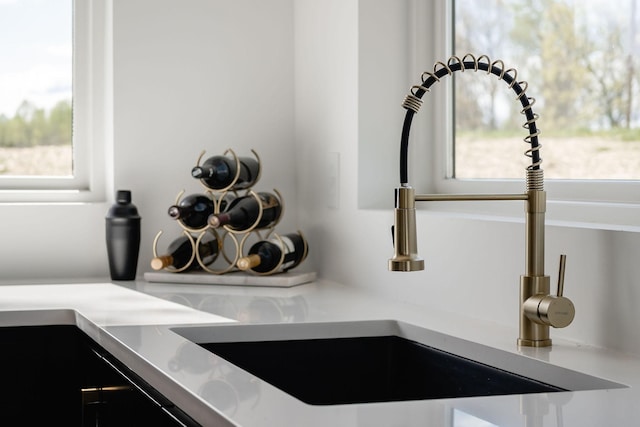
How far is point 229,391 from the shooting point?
1.19 meters

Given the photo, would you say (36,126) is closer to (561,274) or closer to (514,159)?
(514,159)

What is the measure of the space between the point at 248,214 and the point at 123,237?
343 mm

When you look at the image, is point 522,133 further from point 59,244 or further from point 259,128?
point 59,244

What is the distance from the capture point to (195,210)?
8.50ft

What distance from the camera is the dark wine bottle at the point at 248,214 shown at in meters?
2.52

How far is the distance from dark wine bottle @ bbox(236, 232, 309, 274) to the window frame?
1.18ft

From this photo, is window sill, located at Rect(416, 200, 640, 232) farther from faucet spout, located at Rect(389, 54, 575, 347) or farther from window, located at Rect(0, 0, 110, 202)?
window, located at Rect(0, 0, 110, 202)

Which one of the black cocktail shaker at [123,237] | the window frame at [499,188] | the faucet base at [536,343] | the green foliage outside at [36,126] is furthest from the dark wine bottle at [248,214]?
the faucet base at [536,343]

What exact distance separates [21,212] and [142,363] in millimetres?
1358

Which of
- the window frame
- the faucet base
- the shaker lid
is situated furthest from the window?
the faucet base

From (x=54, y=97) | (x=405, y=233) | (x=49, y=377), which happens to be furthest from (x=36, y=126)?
(x=405, y=233)

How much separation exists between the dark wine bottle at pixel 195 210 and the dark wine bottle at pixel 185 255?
0.04 metres

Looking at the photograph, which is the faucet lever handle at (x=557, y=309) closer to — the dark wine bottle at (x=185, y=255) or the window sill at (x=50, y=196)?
the dark wine bottle at (x=185, y=255)

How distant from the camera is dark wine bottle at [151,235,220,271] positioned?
100 inches
